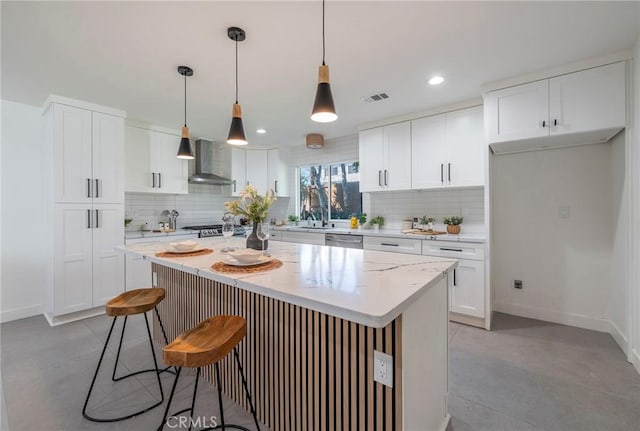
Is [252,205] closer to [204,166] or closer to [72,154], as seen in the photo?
[72,154]

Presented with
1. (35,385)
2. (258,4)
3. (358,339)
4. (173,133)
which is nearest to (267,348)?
(358,339)

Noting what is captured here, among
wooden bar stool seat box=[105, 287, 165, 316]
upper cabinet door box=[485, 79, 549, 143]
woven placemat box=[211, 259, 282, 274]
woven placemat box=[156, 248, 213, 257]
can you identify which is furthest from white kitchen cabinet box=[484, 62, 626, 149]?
wooden bar stool seat box=[105, 287, 165, 316]

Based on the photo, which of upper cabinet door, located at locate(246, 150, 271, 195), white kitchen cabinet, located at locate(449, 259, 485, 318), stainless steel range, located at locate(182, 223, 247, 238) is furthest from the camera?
upper cabinet door, located at locate(246, 150, 271, 195)

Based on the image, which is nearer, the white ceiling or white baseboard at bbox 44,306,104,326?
the white ceiling

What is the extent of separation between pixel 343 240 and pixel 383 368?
2861mm

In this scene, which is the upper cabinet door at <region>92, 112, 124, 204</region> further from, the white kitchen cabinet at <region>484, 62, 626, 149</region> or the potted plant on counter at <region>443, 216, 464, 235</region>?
the white kitchen cabinet at <region>484, 62, 626, 149</region>

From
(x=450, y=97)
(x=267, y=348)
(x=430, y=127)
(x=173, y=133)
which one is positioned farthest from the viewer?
(x=173, y=133)

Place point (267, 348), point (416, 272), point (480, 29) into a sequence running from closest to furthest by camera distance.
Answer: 1. point (416, 272)
2. point (267, 348)
3. point (480, 29)

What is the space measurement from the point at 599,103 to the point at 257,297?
124 inches

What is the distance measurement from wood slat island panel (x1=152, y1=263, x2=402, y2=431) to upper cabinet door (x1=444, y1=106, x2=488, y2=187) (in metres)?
2.72

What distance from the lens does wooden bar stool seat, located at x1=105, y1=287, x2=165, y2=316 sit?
173 cm

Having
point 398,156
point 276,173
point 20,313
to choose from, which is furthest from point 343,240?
point 20,313

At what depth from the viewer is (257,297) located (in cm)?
168

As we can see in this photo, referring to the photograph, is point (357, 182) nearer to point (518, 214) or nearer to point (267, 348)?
point (518, 214)
